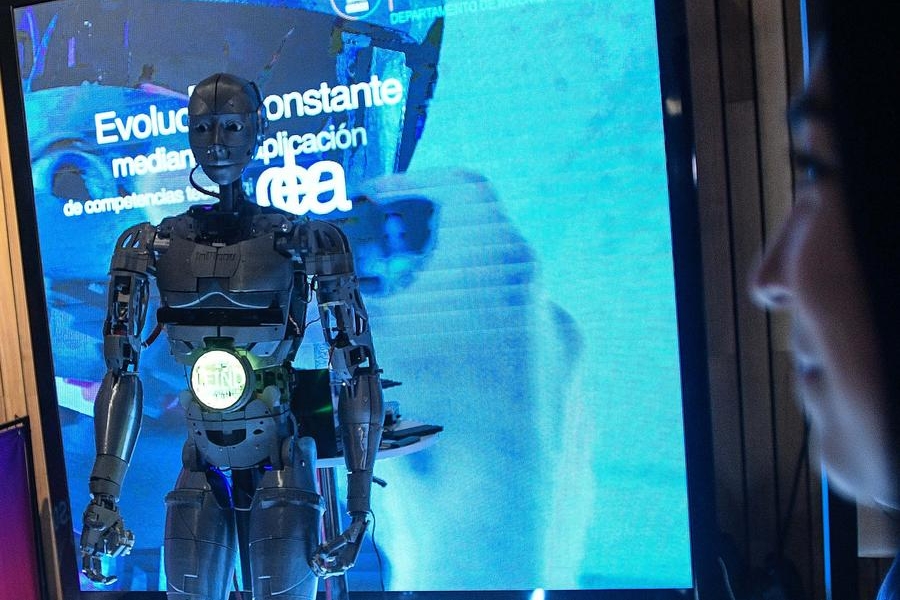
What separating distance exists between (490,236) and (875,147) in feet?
9.13

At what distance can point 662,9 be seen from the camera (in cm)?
287

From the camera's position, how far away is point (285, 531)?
2.19 metres

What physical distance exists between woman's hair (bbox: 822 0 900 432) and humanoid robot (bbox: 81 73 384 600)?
6.68ft

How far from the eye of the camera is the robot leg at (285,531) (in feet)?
7.14

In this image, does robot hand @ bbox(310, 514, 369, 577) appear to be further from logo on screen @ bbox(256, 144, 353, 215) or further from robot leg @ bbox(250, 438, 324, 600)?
logo on screen @ bbox(256, 144, 353, 215)

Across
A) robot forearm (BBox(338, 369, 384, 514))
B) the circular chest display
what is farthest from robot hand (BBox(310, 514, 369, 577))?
the circular chest display

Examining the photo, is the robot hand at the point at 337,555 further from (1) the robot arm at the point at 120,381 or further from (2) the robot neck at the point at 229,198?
(2) the robot neck at the point at 229,198

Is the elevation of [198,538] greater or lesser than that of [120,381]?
lesser

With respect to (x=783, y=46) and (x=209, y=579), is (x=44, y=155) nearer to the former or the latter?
(x=209, y=579)

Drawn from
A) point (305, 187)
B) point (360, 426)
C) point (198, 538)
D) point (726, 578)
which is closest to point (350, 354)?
point (360, 426)

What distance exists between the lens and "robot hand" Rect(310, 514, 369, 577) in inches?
83.7

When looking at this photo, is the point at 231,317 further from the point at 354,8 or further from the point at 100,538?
the point at 354,8

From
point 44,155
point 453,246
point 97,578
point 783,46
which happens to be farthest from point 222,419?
point 783,46

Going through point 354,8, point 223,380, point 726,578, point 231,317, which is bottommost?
point 726,578
